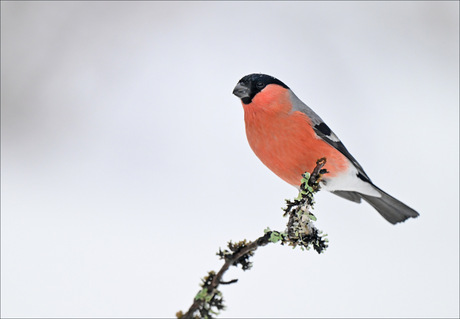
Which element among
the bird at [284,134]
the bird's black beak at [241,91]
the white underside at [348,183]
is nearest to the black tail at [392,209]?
the white underside at [348,183]

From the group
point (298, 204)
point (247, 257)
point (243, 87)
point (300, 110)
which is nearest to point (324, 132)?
point (300, 110)

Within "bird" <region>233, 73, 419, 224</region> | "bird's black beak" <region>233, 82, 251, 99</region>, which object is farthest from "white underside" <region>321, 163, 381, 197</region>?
"bird's black beak" <region>233, 82, 251, 99</region>

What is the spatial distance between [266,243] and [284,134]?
1.11 feet

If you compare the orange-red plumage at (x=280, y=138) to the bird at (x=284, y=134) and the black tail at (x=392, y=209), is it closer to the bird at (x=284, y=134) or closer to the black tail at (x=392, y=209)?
the bird at (x=284, y=134)

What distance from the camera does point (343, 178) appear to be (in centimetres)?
95

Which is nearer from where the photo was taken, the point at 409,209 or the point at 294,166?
the point at 294,166

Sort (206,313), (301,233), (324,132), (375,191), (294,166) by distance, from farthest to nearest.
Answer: (375,191) → (324,132) → (294,166) → (301,233) → (206,313)

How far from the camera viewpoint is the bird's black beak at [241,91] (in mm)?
837

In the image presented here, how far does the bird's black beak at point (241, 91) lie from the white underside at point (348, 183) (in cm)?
21

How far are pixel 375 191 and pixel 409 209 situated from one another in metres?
0.08

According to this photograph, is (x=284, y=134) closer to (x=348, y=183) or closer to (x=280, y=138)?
(x=280, y=138)

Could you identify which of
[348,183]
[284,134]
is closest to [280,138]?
[284,134]

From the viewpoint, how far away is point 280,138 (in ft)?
2.82

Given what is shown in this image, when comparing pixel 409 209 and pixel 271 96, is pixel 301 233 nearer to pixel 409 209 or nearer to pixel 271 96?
pixel 271 96
